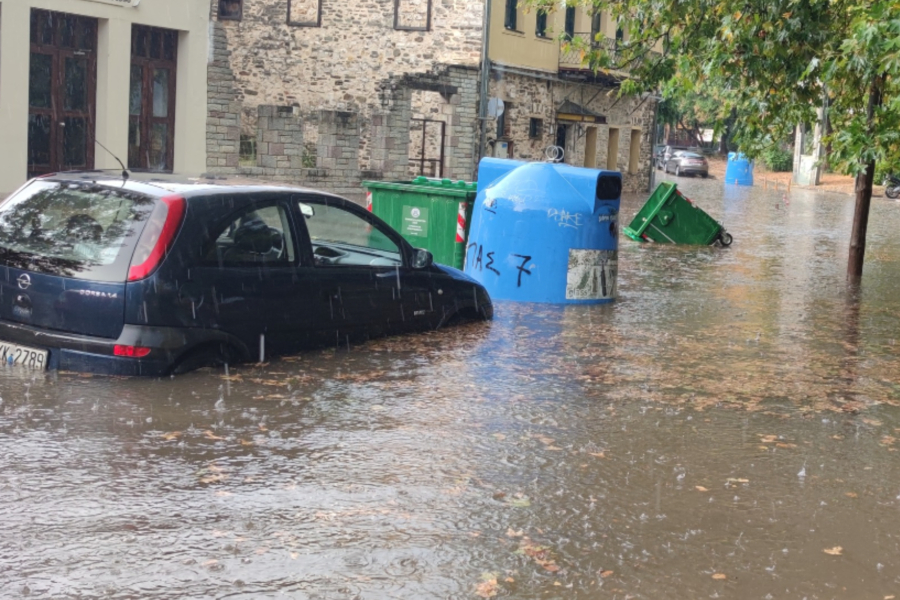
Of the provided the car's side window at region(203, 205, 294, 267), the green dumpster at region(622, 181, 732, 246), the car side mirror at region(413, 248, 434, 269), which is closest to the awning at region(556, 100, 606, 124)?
the green dumpster at region(622, 181, 732, 246)

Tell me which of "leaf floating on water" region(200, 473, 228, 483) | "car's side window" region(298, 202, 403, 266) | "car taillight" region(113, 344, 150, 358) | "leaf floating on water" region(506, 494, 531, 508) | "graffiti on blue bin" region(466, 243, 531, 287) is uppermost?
"car's side window" region(298, 202, 403, 266)

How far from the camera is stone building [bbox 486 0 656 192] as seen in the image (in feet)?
116

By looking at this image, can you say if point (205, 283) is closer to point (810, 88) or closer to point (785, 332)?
point (785, 332)

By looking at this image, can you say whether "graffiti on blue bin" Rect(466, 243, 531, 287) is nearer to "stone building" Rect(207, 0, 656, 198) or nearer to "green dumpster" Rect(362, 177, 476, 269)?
"green dumpster" Rect(362, 177, 476, 269)

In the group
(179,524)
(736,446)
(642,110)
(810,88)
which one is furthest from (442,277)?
(642,110)

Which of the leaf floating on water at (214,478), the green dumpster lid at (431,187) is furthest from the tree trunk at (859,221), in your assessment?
the leaf floating on water at (214,478)

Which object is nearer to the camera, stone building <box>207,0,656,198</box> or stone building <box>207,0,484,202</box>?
stone building <box>207,0,484,202</box>

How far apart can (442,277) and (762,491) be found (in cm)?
437

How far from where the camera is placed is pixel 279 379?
323 inches

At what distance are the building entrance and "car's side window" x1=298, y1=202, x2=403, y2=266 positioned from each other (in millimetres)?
15924

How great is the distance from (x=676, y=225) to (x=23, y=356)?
52.8 feet

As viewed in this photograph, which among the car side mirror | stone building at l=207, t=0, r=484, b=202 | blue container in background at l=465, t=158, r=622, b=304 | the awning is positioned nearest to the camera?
the car side mirror

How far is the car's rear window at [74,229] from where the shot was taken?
7.47 meters

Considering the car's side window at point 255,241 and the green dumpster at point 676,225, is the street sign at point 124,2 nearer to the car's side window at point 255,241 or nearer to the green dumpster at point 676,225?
the green dumpster at point 676,225
